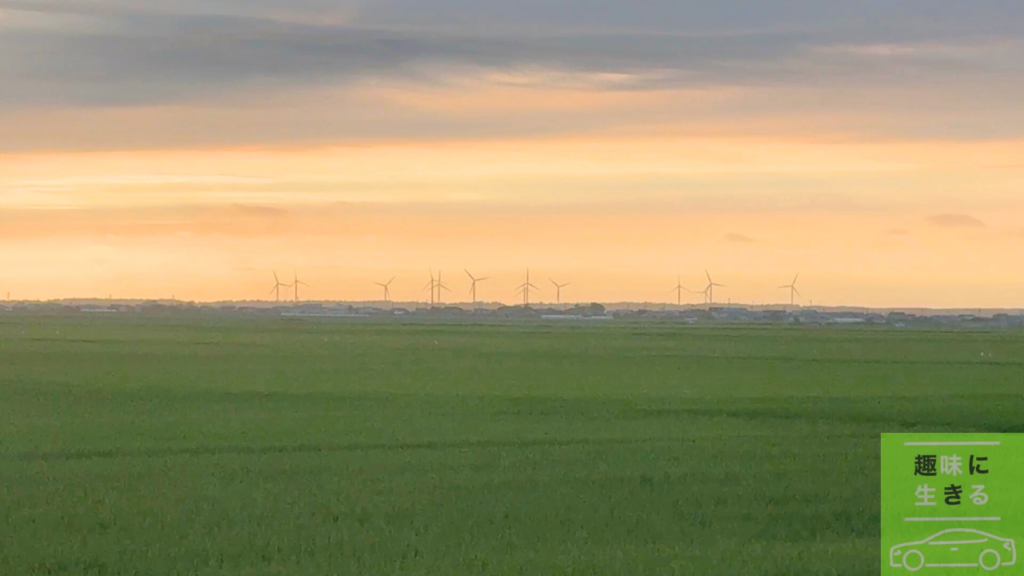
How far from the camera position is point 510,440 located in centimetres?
2822

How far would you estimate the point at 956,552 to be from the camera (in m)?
14.7

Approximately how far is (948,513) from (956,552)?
59cm

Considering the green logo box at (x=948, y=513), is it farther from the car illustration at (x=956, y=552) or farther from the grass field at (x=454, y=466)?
the grass field at (x=454, y=466)

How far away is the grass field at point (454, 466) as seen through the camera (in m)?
15.9

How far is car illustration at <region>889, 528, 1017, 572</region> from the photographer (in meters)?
14.3

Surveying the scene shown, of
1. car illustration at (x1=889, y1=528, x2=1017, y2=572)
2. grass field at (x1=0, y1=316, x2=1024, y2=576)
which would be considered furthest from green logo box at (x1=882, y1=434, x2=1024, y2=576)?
grass field at (x1=0, y1=316, x2=1024, y2=576)

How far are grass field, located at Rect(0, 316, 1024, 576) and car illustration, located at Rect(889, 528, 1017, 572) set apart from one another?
440 millimetres

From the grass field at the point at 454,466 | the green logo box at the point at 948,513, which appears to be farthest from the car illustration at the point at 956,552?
the grass field at the point at 454,466

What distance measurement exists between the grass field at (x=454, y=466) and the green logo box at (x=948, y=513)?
49 centimetres

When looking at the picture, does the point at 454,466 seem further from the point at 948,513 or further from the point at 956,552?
the point at 956,552

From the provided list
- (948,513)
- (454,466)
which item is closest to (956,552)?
(948,513)

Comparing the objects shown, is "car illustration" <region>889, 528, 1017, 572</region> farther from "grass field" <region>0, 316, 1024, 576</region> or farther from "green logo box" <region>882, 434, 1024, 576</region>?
"grass field" <region>0, 316, 1024, 576</region>

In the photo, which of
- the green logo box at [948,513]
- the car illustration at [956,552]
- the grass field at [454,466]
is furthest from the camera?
the grass field at [454,466]

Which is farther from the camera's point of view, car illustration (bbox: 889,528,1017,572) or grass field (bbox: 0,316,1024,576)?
grass field (bbox: 0,316,1024,576)
